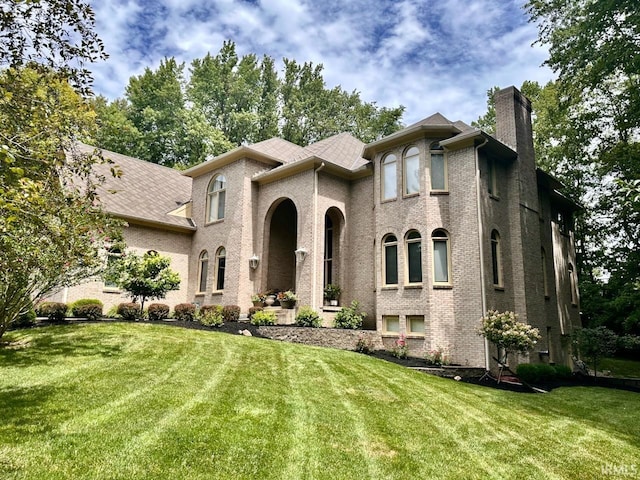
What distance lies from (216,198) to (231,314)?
19.7ft

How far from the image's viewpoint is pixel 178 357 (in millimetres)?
8656

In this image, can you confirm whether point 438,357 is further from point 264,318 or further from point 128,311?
point 128,311

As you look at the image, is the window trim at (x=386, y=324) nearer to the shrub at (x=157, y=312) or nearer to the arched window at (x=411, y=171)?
the arched window at (x=411, y=171)

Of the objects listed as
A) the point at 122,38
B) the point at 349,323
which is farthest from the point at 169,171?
the point at 122,38

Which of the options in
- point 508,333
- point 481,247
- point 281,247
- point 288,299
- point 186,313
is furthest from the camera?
point 281,247

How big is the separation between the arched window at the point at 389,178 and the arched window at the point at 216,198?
272 inches

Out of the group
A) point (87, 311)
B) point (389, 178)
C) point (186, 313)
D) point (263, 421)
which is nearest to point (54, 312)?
point (87, 311)

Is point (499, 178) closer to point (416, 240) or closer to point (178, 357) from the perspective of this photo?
point (416, 240)

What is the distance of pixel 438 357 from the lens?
40.3 ft

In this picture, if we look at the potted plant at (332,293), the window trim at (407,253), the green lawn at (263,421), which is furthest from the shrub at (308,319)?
the green lawn at (263,421)

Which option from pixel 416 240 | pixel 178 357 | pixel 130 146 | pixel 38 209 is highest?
pixel 130 146

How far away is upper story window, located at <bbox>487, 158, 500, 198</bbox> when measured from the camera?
14.1 meters

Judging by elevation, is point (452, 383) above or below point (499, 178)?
below

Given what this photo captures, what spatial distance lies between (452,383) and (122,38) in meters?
9.94
